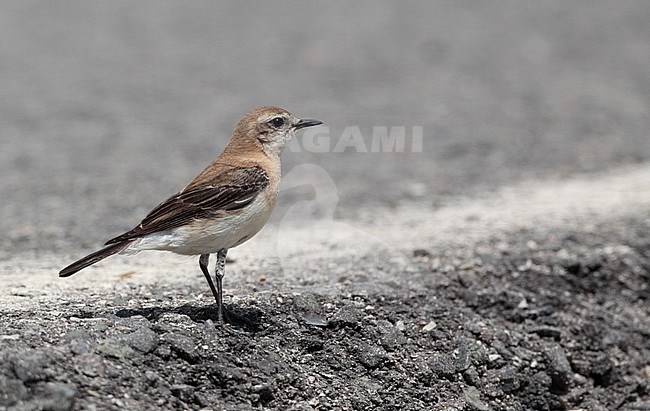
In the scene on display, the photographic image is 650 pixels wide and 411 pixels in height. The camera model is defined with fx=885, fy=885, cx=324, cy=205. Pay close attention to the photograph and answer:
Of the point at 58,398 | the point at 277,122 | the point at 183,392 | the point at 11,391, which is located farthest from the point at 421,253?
the point at 11,391

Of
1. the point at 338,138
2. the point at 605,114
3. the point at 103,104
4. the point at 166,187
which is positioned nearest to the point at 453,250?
the point at 166,187

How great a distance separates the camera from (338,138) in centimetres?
1700

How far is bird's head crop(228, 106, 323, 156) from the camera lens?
8.02m

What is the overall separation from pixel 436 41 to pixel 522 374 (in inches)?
581

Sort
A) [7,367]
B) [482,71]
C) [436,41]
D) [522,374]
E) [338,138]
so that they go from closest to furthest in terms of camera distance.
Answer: [7,367] < [522,374] < [338,138] < [482,71] < [436,41]

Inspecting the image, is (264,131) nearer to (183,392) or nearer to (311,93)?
(183,392)

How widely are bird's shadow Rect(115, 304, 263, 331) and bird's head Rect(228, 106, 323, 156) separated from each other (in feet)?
4.76

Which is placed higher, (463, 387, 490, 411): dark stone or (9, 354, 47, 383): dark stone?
(9, 354, 47, 383): dark stone

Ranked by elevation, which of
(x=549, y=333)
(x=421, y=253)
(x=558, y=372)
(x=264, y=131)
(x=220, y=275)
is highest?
(x=264, y=131)

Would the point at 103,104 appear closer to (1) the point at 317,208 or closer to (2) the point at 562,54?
(1) the point at 317,208

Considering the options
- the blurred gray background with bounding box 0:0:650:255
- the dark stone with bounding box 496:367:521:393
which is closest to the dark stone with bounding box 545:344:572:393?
the dark stone with bounding box 496:367:521:393

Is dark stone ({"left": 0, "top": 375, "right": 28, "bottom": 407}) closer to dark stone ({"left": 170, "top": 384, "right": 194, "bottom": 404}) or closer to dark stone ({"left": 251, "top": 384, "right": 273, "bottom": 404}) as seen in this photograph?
dark stone ({"left": 170, "top": 384, "right": 194, "bottom": 404})

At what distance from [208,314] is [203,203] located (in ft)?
3.42

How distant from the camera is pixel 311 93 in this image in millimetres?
19188
